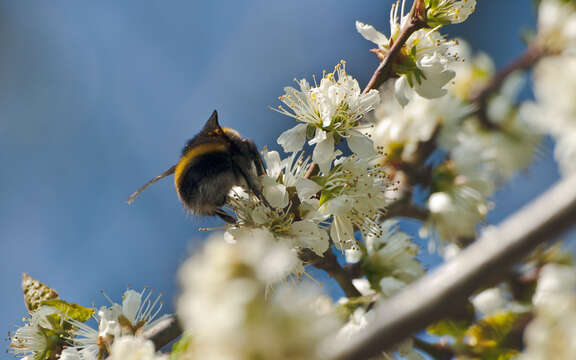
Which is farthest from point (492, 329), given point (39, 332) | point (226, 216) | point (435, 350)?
point (39, 332)

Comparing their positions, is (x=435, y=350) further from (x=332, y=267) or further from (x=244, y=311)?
(x=244, y=311)

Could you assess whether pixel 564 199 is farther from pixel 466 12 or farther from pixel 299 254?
pixel 466 12

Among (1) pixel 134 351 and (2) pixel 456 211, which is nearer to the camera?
(1) pixel 134 351

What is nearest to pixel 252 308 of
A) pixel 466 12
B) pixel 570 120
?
pixel 466 12

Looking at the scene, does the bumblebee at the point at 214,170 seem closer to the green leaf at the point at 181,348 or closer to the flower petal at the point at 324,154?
the flower petal at the point at 324,154

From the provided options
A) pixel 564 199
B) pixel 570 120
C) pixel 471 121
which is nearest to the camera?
pixel 564 199

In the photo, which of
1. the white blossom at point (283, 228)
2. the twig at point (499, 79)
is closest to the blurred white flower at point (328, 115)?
the white blossom at point (283, 228)
